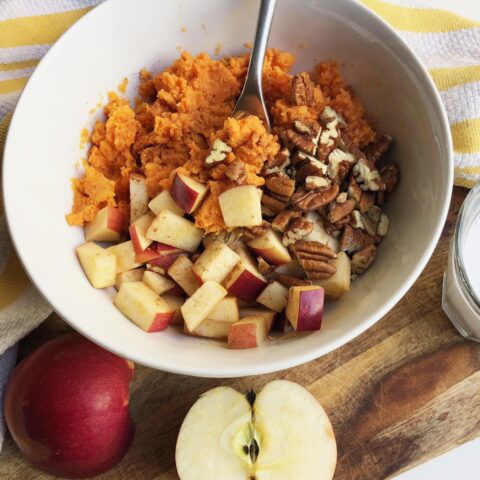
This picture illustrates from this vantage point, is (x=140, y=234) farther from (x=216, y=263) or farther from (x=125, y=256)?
Result: (x=216, y=263)

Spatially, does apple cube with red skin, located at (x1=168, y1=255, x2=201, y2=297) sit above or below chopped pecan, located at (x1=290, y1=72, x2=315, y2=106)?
below

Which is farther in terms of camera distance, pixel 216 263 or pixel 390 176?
pixel 390 176

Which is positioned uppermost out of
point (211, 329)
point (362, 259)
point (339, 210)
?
point (339, 210)

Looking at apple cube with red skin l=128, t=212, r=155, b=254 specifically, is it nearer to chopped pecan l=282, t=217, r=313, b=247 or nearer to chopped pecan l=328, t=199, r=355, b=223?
chopped pecan l=282, t=217, r=313, b=247

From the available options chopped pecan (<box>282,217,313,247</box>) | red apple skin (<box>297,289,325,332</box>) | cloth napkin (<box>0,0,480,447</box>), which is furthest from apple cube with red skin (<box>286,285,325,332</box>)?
cloth napkin (<box>0,0,480,447</box>)

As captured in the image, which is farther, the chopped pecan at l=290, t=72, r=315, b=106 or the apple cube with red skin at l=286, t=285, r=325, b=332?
the chopped pecan at l=290, t=72, r=315, b=106

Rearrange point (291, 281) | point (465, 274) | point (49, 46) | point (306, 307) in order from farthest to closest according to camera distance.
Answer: point (49, 46) → point (465, 274) → point (291, 281) → point (306, 307)

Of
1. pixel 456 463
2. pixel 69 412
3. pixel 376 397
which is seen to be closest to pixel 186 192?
pixel 69 412

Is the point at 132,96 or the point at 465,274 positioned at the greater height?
the point at 132,96
